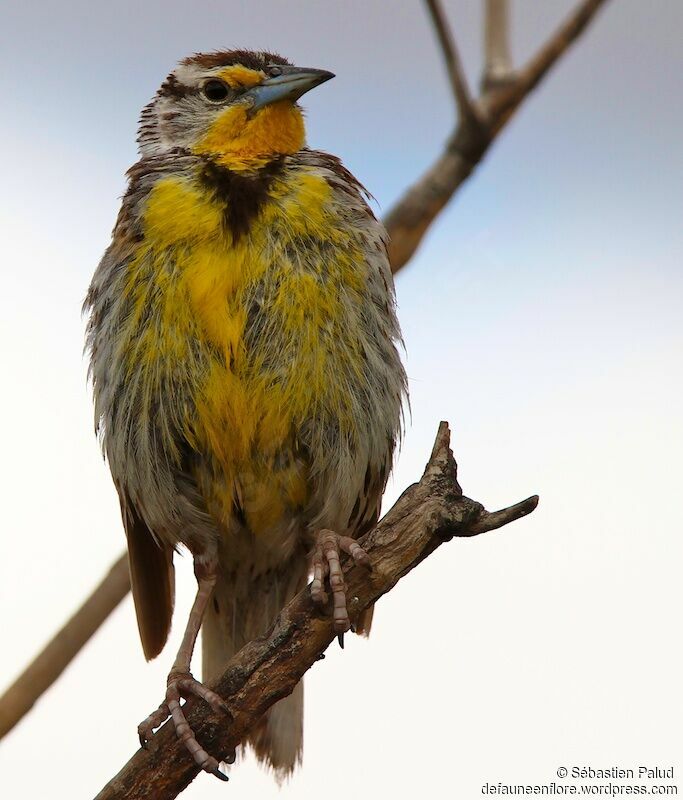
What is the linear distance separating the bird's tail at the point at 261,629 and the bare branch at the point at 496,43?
2.94m

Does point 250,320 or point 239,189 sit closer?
point 250,320

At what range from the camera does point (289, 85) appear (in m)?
5.80

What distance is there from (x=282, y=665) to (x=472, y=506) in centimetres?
99

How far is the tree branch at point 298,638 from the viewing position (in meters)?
4.64

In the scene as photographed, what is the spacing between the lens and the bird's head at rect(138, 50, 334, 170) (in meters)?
5.78

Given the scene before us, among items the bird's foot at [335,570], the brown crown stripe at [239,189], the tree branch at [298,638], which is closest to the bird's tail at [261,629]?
the bird's foot at [335,570]

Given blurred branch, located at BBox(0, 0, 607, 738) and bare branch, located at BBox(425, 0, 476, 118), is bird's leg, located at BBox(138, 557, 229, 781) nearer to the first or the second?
blurred branch, located at BBox(0, 0, 607, 738)

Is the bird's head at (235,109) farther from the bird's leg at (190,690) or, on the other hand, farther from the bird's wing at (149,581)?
the bird's leg at (190,690)

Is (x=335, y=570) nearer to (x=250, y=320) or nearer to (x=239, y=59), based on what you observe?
(x=250, y=320)

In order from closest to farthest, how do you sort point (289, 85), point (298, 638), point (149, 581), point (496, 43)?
point (298, 638) → point (289, 85) → point (149, 581) → point (496, 43)

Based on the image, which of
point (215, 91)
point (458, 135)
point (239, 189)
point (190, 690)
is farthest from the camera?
point (458, 135)

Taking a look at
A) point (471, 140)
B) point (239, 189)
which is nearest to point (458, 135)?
point (471, 140)

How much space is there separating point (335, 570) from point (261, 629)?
1606mm

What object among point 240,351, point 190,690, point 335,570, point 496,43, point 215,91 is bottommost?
point 190,690
